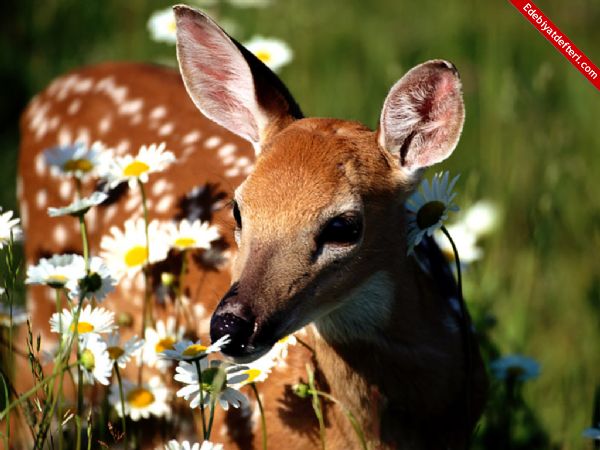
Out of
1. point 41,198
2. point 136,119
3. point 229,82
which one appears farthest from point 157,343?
point 41,198

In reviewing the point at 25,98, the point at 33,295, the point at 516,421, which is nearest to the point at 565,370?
the point at 516,421

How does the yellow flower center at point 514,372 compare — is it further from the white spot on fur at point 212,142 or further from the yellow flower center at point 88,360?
the yellow flower center at point 88,360

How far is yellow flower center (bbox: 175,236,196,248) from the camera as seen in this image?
11.0 ft

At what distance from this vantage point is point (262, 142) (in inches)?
126

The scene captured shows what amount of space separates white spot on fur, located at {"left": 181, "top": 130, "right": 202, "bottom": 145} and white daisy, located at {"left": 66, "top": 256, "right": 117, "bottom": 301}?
130cm

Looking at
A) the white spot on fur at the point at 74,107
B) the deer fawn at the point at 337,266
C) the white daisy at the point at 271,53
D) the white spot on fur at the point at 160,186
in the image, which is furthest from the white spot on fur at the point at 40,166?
the deer fawn at the point at 337,266

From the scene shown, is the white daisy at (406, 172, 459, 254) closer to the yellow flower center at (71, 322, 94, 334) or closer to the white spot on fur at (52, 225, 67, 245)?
the yellow flower center at (71, 322, 94, 334)

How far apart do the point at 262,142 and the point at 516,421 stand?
1277 millimetres

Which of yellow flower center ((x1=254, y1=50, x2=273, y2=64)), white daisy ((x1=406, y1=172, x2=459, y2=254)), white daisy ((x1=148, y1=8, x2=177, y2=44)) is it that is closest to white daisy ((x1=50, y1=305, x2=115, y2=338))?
white daisy ((x1=406, y1=172, x2=459, y2=254))

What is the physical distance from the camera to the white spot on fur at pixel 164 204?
3.88 metres

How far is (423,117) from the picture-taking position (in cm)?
308

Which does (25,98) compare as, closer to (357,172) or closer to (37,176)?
(37,176)

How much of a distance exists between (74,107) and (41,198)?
37 cm

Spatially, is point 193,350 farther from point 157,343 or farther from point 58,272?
point 157,343
